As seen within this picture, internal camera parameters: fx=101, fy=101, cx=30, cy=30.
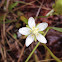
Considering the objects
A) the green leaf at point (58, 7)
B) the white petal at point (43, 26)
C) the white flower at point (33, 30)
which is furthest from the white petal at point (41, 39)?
the green leaf at point (58, 7)

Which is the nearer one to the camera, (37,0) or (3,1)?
(3,1)

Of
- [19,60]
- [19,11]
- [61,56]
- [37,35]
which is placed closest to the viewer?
[37,35]

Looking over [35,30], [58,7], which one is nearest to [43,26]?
[35,30]

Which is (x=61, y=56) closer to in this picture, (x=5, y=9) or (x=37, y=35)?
(x=37, y=35)

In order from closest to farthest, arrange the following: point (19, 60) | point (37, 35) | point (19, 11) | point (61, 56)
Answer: point (37, 35) < point (19, 60) < point (61, 56) < point (19, 11)

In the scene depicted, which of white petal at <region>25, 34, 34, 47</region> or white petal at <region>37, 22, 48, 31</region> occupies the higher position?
white petal at <region>37, 22, 48, 31</region>

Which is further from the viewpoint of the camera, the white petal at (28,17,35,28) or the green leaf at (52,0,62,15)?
the green leaf at (52,0,62,15)

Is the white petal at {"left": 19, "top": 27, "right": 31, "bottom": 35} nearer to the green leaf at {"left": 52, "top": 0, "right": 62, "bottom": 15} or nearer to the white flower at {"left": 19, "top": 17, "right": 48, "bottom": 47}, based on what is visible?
the white flower at {"left": 19, "top": 17, "right": 48, "bottom": 47}

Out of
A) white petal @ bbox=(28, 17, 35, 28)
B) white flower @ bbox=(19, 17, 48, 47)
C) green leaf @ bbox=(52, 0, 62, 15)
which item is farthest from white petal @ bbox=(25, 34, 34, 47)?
green leaf @ bbox=(52, 0, 62, 15)

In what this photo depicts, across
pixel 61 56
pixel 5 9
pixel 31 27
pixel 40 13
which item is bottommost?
pixel 61 56

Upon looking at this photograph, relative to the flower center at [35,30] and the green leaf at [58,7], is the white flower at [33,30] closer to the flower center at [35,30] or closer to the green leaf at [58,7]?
the flower center at [35,30]

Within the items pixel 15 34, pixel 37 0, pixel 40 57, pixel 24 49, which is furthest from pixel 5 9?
pixel 40 57
